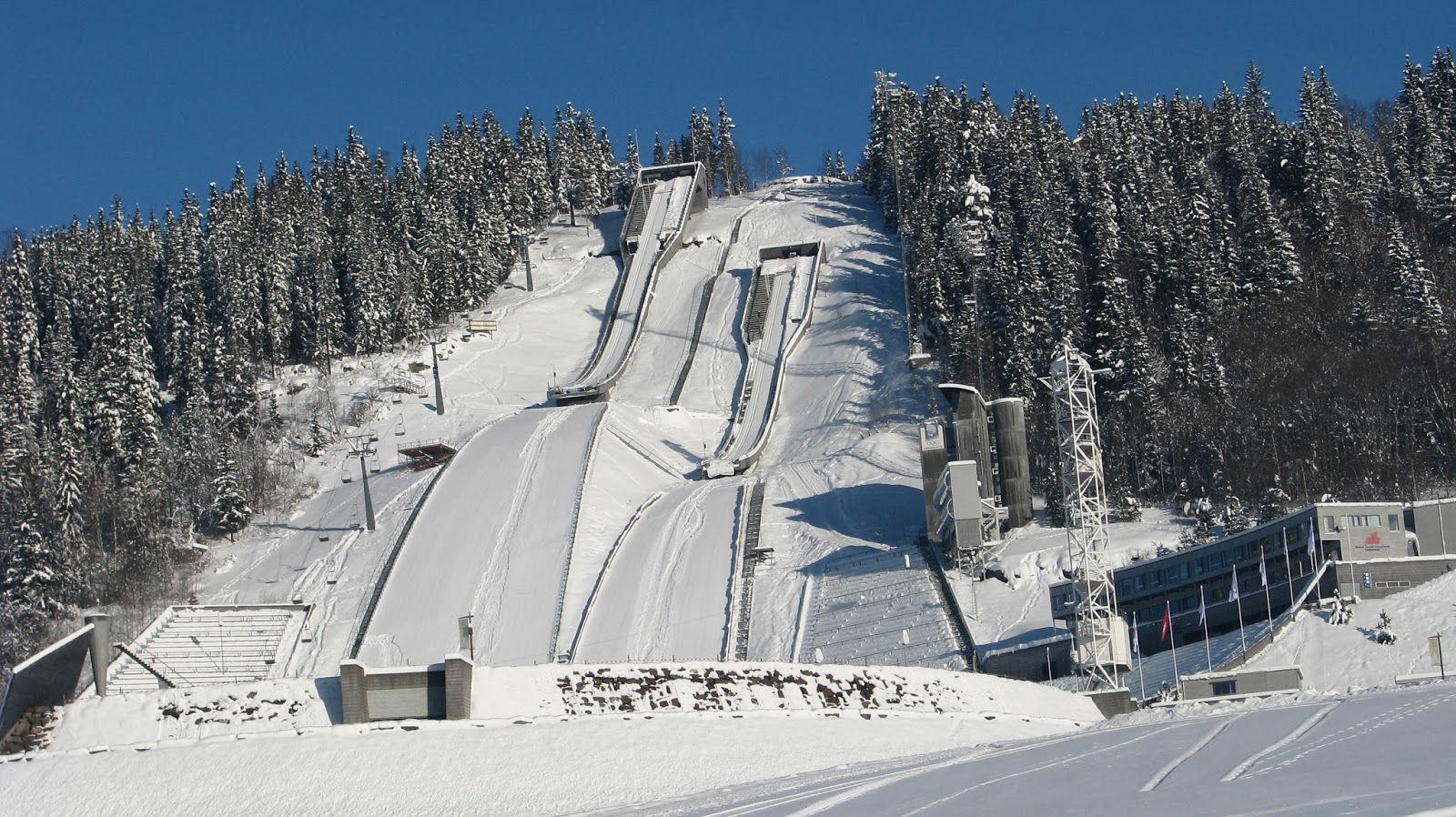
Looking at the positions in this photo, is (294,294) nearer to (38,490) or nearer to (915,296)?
(38,490)

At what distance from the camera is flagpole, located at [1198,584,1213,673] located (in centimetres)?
3953

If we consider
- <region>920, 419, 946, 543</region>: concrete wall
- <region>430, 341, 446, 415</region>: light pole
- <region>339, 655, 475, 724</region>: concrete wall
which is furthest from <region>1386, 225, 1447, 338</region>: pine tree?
<region>339, 655, 475, 724</region>: concrete wall

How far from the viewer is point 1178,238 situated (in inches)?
2611

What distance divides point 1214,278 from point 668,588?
28.5 meters

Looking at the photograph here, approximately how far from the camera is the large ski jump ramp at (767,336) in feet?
213

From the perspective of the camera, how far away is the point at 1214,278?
211ft

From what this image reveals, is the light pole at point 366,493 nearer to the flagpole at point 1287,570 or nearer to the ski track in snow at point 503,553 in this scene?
the ski track in snow at point 503,553

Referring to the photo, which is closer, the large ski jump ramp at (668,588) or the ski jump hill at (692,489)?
the large ski jump ramp at (668,588)

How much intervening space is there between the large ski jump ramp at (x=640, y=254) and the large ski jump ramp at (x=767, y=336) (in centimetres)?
594

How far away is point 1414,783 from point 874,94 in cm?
8884

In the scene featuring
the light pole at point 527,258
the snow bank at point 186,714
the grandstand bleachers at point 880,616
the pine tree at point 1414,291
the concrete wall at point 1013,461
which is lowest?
the grandstand bleachers at point 880,616

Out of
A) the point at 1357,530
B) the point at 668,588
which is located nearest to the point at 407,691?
the point at 668,588

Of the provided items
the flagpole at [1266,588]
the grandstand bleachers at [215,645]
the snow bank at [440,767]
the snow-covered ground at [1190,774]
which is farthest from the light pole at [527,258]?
the snow-covered ground at [1190,774]

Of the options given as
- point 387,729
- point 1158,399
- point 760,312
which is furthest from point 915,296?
point 387,729
